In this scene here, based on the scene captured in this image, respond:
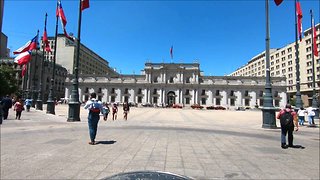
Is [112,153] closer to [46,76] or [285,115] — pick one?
[285,115]

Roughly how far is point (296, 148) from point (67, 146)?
297 inches

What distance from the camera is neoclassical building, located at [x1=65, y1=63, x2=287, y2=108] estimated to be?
87.5 m

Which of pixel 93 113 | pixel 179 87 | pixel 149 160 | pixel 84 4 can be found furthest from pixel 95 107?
pixel 179 87

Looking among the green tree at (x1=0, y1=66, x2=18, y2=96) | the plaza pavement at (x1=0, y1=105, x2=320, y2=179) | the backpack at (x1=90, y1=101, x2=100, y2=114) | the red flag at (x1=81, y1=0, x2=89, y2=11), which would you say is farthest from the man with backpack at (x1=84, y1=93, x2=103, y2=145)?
the green tree at (x1=0, y1=66, x2=18, y2=96)

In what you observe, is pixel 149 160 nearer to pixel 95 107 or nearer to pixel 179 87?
pixel 95 107

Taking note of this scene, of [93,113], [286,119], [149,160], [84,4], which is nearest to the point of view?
[149,160]

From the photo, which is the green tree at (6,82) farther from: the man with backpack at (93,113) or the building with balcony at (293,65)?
the building with balcony at (293,65)

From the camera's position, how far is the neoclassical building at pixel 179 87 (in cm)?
8750

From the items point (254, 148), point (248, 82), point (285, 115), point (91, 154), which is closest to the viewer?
point (91, 154)

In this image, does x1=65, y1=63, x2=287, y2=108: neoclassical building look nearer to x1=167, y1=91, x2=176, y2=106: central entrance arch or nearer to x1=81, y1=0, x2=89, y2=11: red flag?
x1=167, y1=91, x2=176, y2=106: central entrance arch

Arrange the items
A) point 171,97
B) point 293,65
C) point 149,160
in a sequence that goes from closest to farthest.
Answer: point 149,160
point 293,65
point 171,97

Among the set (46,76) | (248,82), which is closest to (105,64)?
(46,76)

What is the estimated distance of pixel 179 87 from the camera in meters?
89.2

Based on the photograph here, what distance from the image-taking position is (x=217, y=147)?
26.8ft
